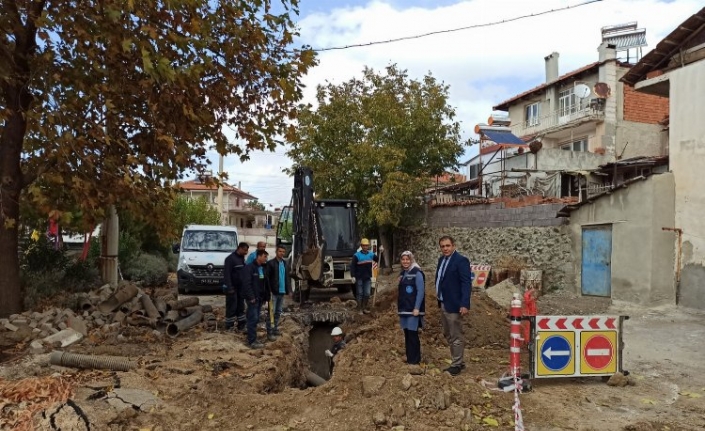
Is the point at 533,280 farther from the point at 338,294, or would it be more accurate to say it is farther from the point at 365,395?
the point at 365,395

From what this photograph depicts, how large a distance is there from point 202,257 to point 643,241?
11.6 m

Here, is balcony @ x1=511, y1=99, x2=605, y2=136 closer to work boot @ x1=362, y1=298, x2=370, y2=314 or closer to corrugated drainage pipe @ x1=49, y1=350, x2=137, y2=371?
work boot @ x1=362, y1=298, x2=370, y2=314

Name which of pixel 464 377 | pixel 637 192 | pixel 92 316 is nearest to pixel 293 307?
pixel 92 316

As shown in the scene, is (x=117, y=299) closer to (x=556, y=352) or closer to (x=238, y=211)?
(x=556, y=352)

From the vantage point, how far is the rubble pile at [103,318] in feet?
27.3

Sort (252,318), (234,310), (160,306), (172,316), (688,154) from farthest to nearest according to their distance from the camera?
(688,154)
(160,306)
(234,310)
(172,316)
(252,318)

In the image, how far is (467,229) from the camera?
70.0 feet

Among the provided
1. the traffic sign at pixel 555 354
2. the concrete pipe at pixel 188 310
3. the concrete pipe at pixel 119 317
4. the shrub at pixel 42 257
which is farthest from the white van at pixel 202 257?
the traffic sign at pixel 555 354

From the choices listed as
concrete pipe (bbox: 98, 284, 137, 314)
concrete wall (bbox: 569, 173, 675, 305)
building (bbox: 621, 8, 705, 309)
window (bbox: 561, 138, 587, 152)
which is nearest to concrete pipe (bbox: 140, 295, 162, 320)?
concrete pipe (bbox: 98, 284, 137, 314)

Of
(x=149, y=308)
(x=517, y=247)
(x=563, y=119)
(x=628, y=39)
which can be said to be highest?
(x=628, y=39)

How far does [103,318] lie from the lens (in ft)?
31.8

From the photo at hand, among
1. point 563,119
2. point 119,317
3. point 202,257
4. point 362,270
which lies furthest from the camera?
point 563,119

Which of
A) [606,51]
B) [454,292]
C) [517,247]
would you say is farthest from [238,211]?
[454,292]

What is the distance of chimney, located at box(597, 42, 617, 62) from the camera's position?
27.4 metres
